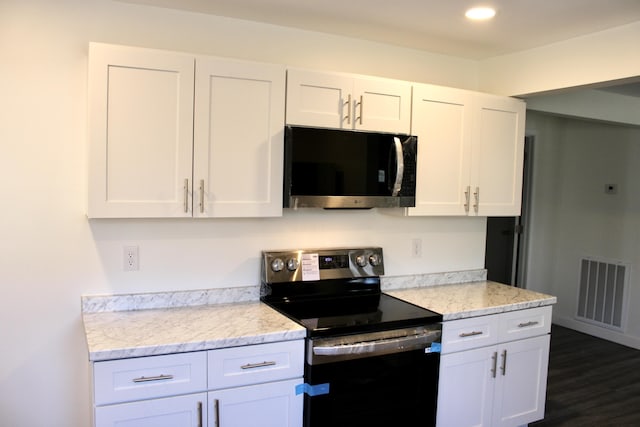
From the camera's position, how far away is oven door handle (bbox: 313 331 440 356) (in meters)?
2.24

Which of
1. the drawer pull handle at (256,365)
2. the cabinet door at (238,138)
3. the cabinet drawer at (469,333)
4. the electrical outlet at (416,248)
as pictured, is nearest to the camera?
the drawer pull handle at (256,365)

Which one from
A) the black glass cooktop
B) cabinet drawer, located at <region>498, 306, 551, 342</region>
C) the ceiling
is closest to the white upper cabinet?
the ceiling

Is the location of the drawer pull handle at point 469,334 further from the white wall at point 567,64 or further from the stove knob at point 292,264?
the white wall at point 567,64

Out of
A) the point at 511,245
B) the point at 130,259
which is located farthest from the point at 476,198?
the point at 511,245

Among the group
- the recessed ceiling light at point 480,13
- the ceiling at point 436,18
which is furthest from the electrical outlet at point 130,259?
the recessed ceiling light at point 480,13

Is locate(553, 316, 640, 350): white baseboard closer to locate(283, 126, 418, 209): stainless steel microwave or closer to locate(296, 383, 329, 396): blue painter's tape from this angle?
locate(283, 126, 418, 209): stainless steel microwave

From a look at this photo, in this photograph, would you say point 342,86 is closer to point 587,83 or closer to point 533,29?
point 533,29

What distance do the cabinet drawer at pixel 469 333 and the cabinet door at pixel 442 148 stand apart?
66 centimetres

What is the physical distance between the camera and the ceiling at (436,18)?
233 cm

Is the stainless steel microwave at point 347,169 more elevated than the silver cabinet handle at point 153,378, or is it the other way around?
the stainless steel microwave at point 347,169

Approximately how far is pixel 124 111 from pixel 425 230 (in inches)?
77.7

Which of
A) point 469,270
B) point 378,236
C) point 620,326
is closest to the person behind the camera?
Result: point 378,236

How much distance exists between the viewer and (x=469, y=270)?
348 cm

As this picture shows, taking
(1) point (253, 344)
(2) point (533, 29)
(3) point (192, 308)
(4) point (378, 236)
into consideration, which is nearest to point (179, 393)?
(1) point (253, 344)
